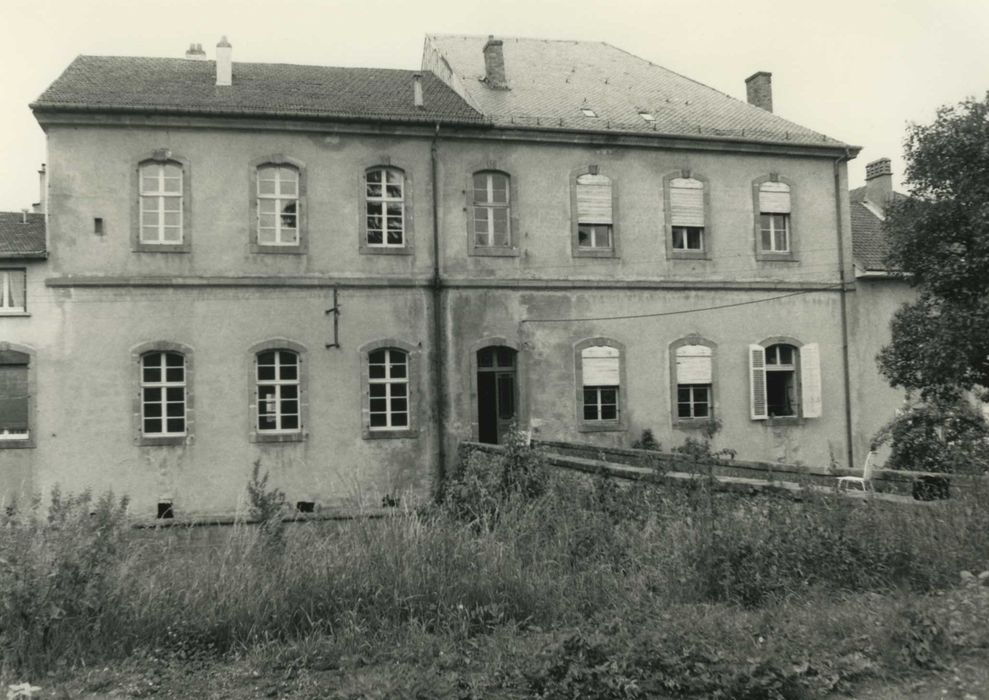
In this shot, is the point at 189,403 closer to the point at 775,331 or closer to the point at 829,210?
the point at 775,331

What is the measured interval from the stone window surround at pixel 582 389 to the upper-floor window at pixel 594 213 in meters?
2.04

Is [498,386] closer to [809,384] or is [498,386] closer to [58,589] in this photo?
[809,384]

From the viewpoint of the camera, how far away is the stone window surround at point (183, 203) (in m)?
16.8

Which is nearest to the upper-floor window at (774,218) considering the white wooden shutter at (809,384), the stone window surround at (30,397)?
the white wooden shutter at (809,384)

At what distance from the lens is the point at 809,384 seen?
64.0 ft

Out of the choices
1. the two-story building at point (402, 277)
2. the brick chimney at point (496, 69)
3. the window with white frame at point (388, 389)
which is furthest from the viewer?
the brick chimney at point (496, 69)

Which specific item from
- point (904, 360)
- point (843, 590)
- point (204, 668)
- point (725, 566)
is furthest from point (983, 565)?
point (904, 360)

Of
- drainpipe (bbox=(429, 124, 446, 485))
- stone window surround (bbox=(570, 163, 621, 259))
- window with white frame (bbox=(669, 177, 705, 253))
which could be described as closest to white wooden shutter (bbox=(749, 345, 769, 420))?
window with white frame (bbox=(669, 177, 705, 253))

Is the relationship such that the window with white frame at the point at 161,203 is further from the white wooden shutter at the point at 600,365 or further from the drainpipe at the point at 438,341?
the white wooden shutter at the point at 600,365

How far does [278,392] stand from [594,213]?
771cm

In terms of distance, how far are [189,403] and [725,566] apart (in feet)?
41.6

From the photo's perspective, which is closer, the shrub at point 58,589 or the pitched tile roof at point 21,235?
the shrub at point 58,589

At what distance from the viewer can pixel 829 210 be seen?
66.5 feet

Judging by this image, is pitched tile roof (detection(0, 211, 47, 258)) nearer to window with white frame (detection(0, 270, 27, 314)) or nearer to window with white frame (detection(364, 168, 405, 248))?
window with white frame (detection(0, 270, 27, 314))
